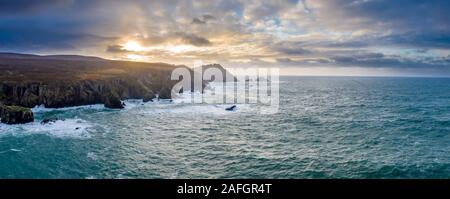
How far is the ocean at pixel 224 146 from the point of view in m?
33.2

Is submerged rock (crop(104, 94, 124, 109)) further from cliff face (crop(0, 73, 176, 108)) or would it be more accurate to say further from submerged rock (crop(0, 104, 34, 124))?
submerged rock (crop(0, 104, 34, 124))

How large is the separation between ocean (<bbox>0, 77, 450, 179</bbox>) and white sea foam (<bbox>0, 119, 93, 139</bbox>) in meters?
0.15

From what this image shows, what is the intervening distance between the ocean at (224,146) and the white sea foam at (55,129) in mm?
153

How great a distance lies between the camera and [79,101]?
251 feet

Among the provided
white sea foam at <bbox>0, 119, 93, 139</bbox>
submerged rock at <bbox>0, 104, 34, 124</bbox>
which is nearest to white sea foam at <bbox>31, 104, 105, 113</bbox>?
submerged rock at <bbox>0, 104, 34, 124</bbox>

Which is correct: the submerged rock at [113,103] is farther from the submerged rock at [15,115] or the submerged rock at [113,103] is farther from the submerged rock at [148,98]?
the submerged rock at [15,115]

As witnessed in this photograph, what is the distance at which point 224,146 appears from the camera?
43500 mm

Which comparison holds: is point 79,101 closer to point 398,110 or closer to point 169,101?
point 169,101

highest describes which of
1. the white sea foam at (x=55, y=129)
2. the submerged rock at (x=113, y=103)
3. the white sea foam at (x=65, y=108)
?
the submerged rock at (x=113, y=103)

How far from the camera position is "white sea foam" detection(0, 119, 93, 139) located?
47.1 metres

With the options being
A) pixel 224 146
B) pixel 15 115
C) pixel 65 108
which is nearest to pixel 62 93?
pixel 65 108

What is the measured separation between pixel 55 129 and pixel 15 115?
31.2ft

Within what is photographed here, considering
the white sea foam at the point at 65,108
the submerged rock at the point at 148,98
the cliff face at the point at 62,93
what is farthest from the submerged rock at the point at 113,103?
the submerged rock at the point at 148,98

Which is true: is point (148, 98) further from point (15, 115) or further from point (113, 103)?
point (15, 115)
